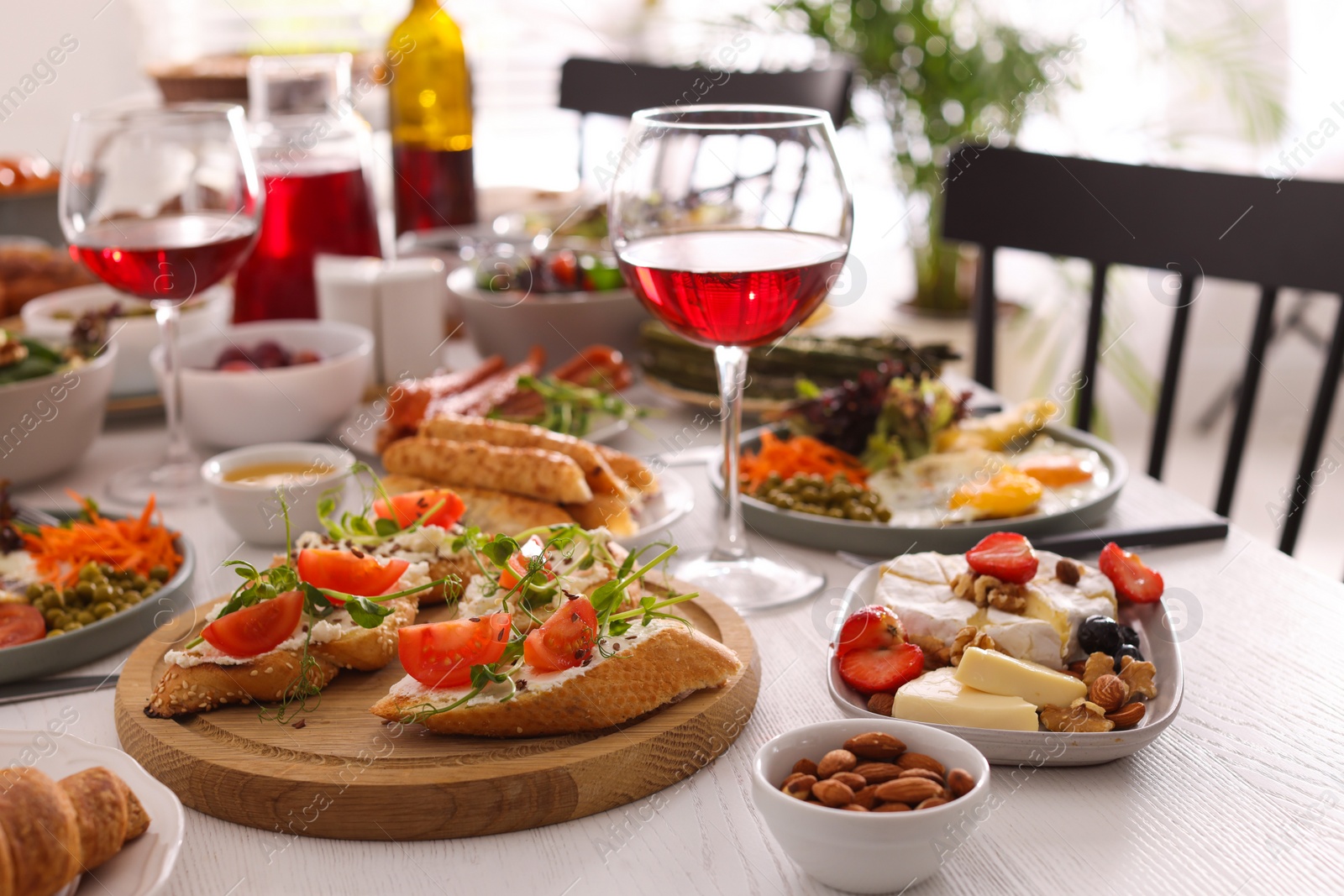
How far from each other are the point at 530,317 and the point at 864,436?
69 centimetres

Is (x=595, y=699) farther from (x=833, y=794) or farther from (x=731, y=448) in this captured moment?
(x=731, y=448)

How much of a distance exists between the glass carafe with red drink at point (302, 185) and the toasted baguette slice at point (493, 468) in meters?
0.81

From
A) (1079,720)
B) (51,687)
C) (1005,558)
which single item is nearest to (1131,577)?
(1005,558)

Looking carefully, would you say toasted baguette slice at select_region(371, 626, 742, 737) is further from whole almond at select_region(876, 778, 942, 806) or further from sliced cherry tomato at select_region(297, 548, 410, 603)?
whole almond at select_region(876, 778, 942, 806)

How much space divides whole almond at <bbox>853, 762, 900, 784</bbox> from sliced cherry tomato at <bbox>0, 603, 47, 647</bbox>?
2.72 ft

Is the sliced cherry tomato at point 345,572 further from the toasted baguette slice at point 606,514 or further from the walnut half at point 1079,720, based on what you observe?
the walnut half at point 1079,720

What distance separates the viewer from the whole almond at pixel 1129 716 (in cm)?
96

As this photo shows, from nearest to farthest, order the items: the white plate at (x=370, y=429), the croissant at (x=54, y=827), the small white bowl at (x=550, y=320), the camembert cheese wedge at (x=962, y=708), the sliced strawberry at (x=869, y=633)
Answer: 1. the croissant at (x=54, y=827)
2. the camembert cheese wedge at (x=962, y=708)
3. the sliced strawberry at (x=869, y=633)
4. the white plate at (x=370, y=429)
5. the small white bowl at (x=550, y=320)

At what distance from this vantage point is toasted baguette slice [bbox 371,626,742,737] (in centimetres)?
97

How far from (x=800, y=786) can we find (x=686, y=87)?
100 inches

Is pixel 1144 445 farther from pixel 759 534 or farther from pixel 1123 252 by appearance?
pixel 759 534

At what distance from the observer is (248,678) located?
102 centimetres

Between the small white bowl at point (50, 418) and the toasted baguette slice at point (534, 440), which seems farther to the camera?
the small white bowl at point (50, 418)

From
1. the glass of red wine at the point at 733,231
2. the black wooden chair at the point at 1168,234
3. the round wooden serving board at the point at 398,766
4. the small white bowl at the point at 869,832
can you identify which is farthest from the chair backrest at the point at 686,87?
the small white bowl at the point at 869,832
